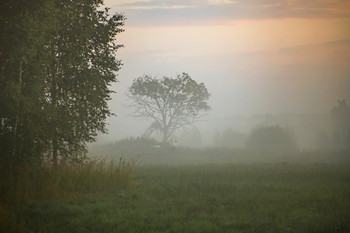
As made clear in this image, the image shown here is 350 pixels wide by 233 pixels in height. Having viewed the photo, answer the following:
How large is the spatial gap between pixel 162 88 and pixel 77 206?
46.5 m

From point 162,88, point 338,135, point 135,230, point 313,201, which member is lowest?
point 135,230

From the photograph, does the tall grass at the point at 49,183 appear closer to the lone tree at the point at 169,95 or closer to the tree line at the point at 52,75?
the tree line at the point at 52,75

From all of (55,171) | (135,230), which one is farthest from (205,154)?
(135,230)

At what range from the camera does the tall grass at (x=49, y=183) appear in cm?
1140

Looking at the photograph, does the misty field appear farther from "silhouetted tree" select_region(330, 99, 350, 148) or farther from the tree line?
"silhouetted tree" select_region(330, 99, 350, 148)

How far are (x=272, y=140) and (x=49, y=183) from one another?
162 feet

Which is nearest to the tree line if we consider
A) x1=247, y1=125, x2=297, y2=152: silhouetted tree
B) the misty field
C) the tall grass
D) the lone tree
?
the tall grass

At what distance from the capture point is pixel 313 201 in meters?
12.4

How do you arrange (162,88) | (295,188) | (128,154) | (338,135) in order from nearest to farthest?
1. (295,188)
2. (128,154)
3. (162,88)
4. (338,135)

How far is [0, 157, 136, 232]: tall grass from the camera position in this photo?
1140 centimetres

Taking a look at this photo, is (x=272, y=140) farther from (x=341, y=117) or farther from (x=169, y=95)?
(x=341, y=117)

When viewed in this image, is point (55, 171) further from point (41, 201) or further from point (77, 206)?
point (77, 206)

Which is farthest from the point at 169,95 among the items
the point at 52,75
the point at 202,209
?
the point at 202,209

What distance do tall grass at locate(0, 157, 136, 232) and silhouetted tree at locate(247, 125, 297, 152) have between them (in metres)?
45.2
